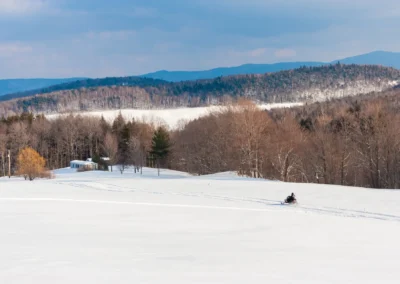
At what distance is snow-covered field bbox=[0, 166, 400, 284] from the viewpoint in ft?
26.8

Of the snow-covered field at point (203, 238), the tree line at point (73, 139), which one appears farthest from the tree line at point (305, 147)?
the tree line at point (73, 139)

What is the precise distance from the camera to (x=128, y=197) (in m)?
23.5

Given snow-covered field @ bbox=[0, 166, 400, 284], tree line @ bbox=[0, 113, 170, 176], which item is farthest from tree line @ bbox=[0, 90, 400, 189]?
tree line @ bbox=[0, 113, 170, 176]

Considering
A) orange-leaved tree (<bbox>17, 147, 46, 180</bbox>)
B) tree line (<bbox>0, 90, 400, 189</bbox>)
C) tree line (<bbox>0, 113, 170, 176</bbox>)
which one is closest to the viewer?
tree line (<bbox>0, 90, 400, 189</bbox>)

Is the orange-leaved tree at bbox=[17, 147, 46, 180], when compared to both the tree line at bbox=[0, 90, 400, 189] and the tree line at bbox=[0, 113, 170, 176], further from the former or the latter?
the tree line at bbox=[0, 90, 400, 189]

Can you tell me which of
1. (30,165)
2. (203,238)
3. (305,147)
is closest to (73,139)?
(30,165)

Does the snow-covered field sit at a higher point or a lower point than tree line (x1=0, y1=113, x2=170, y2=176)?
lower

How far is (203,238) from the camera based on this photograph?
12.2 metres

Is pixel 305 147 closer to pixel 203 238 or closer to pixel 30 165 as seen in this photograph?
pixel 30 165

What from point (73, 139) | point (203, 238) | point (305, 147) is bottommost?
point (203, 238)

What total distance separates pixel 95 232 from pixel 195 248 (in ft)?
12.2

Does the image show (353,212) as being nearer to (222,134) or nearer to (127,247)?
(127,247)

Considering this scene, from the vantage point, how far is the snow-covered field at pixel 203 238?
817 cm

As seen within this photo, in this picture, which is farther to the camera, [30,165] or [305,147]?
[30,165]
